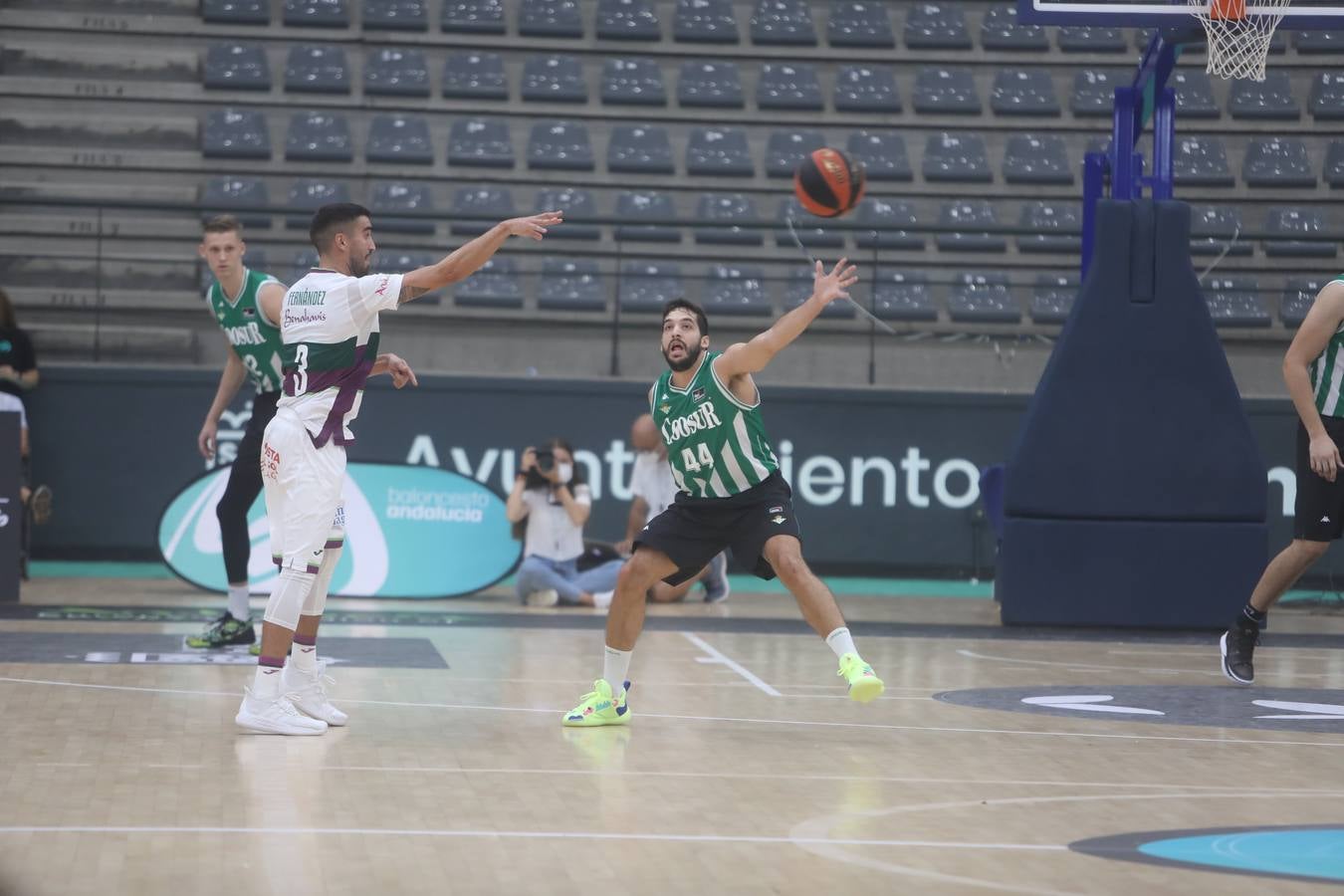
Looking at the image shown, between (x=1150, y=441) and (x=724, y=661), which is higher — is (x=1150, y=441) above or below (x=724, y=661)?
above

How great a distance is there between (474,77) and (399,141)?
47.7 inches

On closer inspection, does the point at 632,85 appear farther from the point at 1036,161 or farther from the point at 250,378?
the point at 250,378

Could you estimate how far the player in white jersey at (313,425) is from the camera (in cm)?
636

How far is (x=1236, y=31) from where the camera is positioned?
1042 cm

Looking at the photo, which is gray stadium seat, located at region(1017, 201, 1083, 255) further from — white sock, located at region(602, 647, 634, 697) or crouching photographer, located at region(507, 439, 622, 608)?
white sock, located at region(602, 647, 634, 697)

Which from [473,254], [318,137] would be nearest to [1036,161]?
[318,137]

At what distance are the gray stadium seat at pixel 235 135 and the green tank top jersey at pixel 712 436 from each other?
1223 cm

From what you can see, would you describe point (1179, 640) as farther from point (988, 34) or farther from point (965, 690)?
point (988, 34)

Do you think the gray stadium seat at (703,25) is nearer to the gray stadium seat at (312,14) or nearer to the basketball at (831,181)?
the gray stadium seat at (312,14)

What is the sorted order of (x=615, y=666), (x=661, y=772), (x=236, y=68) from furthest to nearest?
(x=236, y=68)
(x=615, y=666)
(x=661, y=772)

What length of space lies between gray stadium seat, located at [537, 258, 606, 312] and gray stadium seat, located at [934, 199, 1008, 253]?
364 cm

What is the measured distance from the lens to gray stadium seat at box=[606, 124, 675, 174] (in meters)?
18.2

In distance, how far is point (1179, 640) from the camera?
10.5m

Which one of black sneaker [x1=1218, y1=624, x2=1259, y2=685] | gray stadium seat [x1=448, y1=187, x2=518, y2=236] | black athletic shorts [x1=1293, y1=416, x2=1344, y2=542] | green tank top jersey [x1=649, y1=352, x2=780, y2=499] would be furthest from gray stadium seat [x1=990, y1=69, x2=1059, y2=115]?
green tank top jersey [x1=649, y1=352, x2=780, y2=499]
